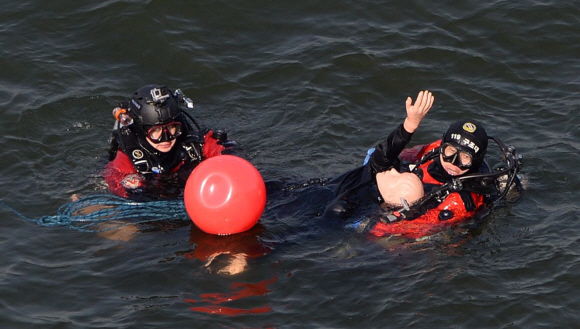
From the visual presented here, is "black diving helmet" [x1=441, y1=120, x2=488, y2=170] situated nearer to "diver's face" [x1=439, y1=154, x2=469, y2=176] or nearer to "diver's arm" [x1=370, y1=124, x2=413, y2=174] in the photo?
"diver's face" [x1=439, y1=154, x2=469, y2=176]

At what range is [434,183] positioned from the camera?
887 cm

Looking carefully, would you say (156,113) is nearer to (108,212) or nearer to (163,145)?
(163,145)

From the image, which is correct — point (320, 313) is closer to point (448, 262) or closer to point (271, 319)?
point (271, 319)

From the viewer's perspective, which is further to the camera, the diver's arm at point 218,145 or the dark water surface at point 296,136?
the diver's arm at point 218,145

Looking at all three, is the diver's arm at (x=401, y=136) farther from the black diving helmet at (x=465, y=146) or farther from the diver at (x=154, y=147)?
the diver at (x=154, y=147)

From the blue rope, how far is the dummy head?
2234 millimetres

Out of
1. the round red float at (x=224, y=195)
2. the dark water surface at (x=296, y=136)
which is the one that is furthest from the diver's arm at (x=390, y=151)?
the round red float at (x=224, y=195)

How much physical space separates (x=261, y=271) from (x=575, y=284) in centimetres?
307

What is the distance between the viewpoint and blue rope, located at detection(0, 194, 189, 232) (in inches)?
353

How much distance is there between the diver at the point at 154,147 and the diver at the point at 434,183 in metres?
1.82

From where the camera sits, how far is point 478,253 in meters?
8.54

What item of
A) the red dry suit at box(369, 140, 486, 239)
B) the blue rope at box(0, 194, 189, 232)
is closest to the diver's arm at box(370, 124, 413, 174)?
the red dry suit at box(369, 140, 486, 239)

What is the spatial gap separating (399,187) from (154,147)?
287 cm

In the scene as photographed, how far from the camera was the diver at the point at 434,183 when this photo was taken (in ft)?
27.7
